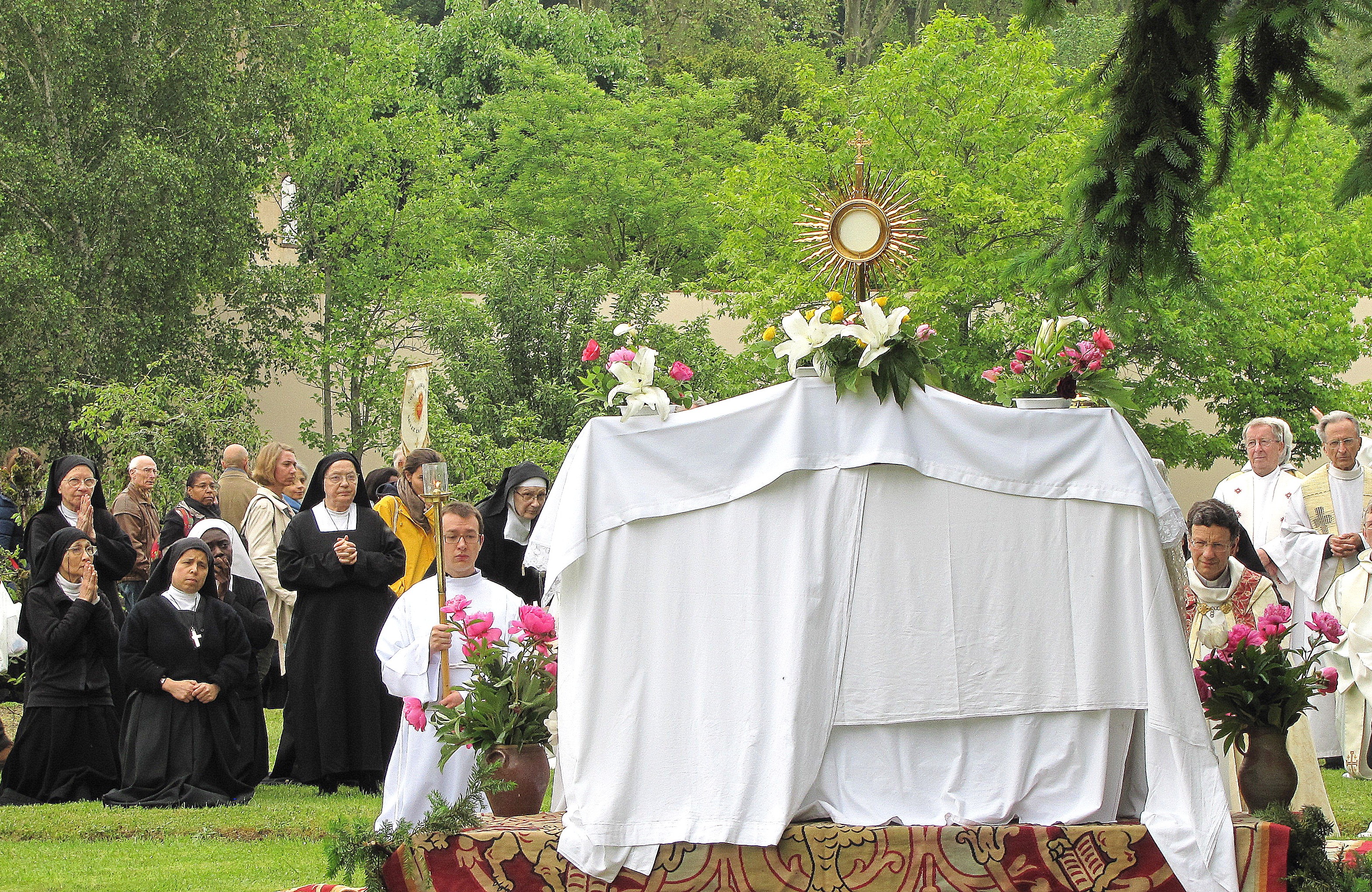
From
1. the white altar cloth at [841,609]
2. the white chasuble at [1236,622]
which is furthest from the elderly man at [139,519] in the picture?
the white chasuble at [1236,622]

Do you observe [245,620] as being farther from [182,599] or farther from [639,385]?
[639,385]

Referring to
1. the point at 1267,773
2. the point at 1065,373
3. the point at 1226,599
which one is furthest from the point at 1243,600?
the point at 1065,373

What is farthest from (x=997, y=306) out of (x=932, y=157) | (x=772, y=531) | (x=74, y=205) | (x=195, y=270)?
(x=772, y=531)

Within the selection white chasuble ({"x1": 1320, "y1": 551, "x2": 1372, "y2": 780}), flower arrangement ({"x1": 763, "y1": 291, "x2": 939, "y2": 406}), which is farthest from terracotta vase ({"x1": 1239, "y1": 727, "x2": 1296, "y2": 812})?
white chasuble ({"x1": 1320, "y1": 551, "x2": 1372, "y2": 780})

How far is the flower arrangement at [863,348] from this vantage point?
16.1 feet

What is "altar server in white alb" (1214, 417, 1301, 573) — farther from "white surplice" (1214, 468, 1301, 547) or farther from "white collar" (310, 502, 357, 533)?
"white collar" (310, 502, 357, 533)

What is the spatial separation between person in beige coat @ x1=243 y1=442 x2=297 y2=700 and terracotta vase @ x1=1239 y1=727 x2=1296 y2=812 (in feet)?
22.5

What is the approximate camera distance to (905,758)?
4891 mm

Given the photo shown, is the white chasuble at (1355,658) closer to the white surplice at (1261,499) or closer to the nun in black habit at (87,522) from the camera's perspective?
the white surplice at (1261,499)

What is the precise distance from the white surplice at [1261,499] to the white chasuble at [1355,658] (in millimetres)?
929

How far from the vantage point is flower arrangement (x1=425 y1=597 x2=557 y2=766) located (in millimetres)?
5383

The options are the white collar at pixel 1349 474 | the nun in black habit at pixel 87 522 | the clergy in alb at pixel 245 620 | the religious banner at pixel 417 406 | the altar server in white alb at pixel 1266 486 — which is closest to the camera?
the religious banner at pixel 417 406

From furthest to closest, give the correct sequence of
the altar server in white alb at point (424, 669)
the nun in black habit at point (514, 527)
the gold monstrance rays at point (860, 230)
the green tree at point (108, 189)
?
the green tree at point (108, 189) → the nun in black habit at point (514, 527) → the altar server in white alb at point (424, 669) → the gold monstrance rays at point (860, 230)

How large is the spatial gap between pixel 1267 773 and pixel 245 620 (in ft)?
20.6
